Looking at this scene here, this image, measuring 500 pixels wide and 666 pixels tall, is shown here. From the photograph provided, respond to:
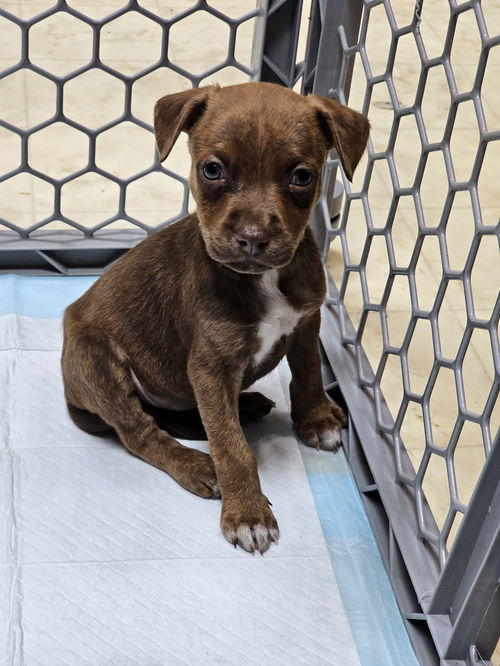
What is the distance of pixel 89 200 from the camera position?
3.58 metres

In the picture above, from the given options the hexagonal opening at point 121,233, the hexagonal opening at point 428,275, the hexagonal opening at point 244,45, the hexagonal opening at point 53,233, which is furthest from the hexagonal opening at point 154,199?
the hexagonal opening at point 244,45

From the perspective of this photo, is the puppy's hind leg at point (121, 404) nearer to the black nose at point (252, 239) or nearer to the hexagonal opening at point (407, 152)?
the black nose at point (252, 239)

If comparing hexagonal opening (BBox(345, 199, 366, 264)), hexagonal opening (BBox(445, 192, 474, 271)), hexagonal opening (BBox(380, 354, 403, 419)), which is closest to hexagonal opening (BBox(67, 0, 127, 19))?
hexagonal opening (BBox(345, 199, 366, 264))

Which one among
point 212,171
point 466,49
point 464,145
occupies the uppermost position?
point 212,171

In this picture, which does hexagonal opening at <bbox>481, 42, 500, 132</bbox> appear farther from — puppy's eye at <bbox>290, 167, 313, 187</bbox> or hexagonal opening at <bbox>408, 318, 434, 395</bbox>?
puppy's eye at <bbox>290, 167, 313, 187</bbox>

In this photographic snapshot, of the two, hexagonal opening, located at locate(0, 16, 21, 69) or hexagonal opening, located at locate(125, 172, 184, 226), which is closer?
hexagonal opening, located at locate(125, 172, 184, 226)

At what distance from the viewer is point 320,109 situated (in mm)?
2008

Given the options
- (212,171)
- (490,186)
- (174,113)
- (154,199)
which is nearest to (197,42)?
(154,199)

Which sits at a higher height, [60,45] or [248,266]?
[248,266]

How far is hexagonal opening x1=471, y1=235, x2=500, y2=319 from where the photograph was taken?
3.19 meters

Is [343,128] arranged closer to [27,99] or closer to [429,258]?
[429,258]

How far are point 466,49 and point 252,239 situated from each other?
127 inches

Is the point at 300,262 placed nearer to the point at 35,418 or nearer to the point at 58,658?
the point at 35,418

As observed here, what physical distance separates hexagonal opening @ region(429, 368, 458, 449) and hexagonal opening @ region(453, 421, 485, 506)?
0.05m
